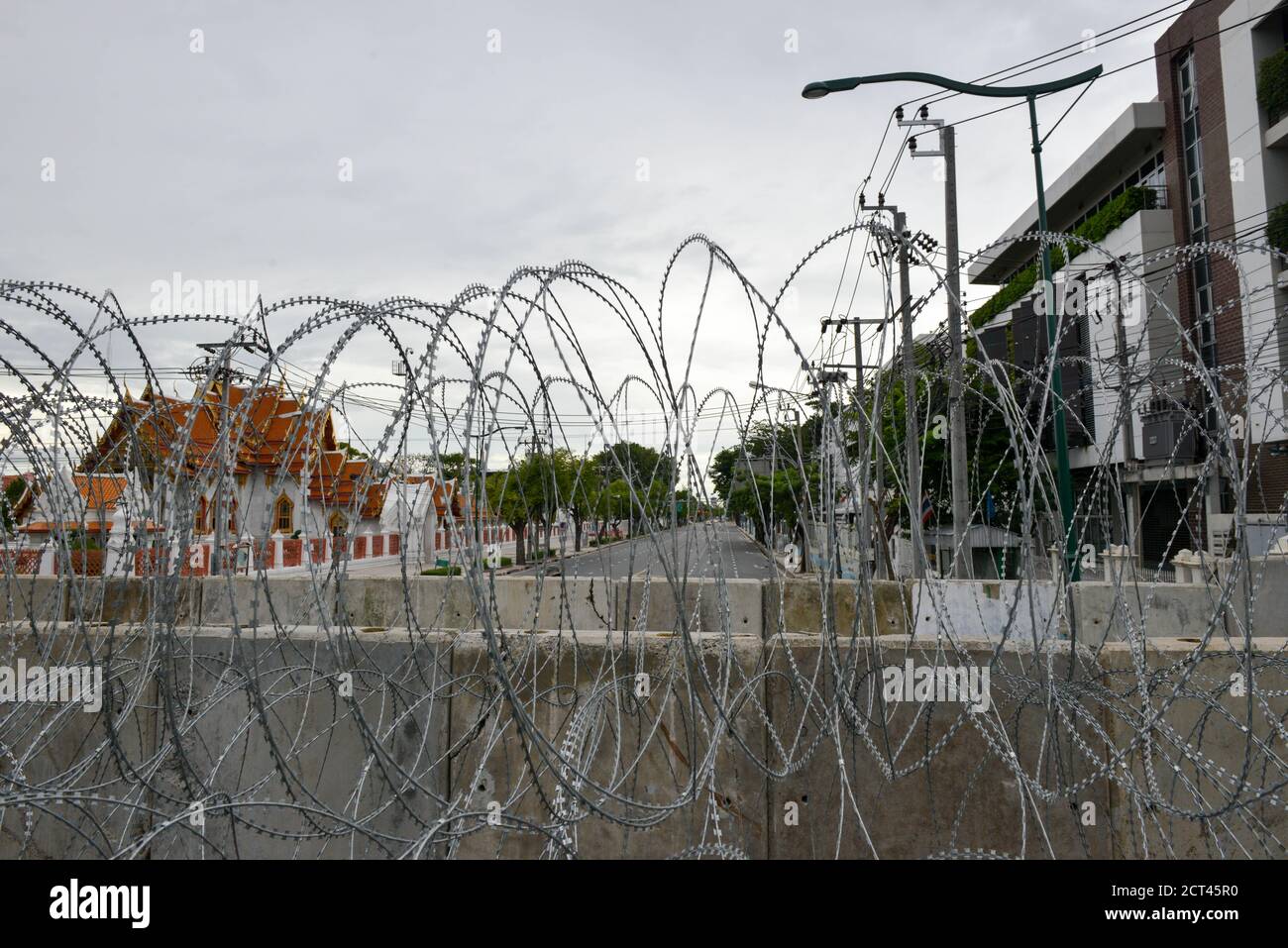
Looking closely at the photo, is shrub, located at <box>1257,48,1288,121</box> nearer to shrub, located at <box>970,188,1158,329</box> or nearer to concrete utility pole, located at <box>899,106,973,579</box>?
shrub, located at <box>970,188,1158,329</box>

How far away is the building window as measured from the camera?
2467 cm

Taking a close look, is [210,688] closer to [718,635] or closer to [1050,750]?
[718,635]

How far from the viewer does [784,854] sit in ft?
12.6

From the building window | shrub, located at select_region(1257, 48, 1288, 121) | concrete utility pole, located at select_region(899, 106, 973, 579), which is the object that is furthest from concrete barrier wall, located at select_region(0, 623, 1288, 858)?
the building window

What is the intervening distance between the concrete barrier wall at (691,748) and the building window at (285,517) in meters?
21.6

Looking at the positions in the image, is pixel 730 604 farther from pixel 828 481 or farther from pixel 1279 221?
pixel 1279 221

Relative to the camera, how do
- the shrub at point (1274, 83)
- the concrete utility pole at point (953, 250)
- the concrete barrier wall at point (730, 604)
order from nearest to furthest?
the concrete barrier wall at point (730, 604) → the concrete utility pole at point (953, 250) → the shrub at point (1274, 83)

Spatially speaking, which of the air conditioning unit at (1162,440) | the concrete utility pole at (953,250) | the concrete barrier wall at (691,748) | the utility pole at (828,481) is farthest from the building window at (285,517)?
the air conditioning unit at (1162,440)

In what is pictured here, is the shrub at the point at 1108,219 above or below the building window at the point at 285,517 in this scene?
above

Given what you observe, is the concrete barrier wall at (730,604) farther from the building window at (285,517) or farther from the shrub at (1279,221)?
the building window at (285,517)

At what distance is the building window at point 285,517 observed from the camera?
24672 mm

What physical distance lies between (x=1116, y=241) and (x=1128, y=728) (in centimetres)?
2545

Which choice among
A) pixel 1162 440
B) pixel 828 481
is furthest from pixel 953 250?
pixel 1162 440
